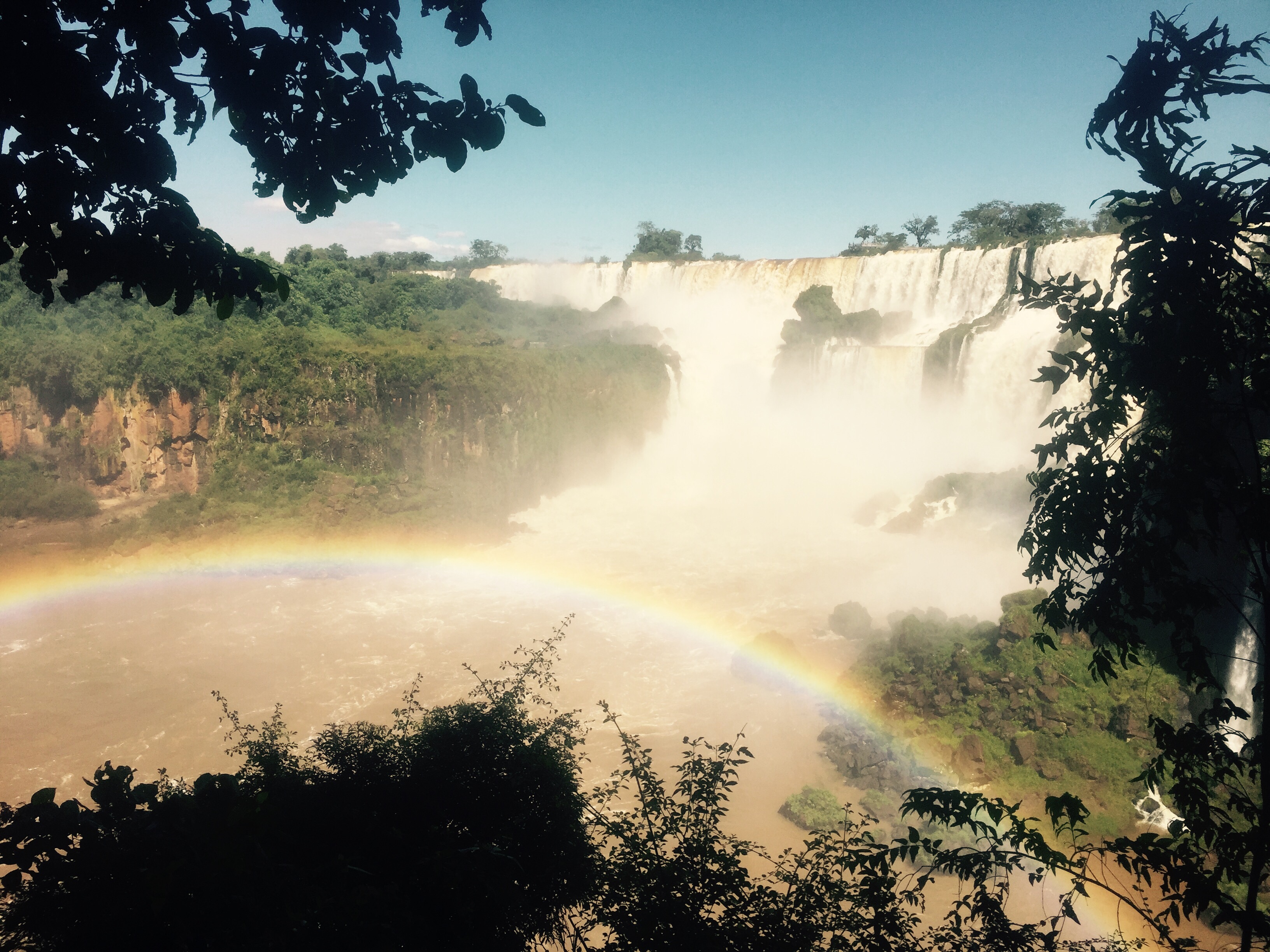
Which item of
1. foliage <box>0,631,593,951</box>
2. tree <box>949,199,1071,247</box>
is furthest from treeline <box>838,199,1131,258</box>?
foliage <box>0,631,593,951</box>

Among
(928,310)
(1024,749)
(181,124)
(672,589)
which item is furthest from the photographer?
(928,310)

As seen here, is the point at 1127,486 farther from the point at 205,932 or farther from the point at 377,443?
the point at 377,443

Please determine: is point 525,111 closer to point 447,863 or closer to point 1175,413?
point 1175,413

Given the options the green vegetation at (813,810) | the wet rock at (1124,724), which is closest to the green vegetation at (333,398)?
the green vegetation at (813,810)

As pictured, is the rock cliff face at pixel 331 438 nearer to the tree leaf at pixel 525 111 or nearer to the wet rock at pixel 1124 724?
the wet rock at pixel 1124 724

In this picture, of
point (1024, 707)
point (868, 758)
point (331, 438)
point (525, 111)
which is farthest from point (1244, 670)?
point (331, 438)

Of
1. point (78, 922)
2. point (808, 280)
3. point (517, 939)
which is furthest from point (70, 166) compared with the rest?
point (808, 280)
